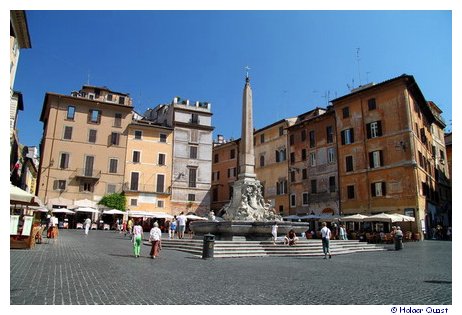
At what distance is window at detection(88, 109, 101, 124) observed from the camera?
123ft

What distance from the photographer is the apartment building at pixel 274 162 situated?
39.7m

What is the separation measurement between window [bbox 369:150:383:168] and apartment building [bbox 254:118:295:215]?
10.7 metres

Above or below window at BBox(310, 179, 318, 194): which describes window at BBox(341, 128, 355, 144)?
above

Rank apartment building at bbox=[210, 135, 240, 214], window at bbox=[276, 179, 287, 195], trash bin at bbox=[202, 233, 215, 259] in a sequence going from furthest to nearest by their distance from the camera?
apartment building at bbox=[210, 135, 240, 214], window at bbox=[276, 179, 287, 195], trash bin at bbox=[202, 233, 215, 259]

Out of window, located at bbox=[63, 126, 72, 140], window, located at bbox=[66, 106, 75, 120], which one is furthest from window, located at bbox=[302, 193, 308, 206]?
window, located at bbox=[66, 106, 75, 120]

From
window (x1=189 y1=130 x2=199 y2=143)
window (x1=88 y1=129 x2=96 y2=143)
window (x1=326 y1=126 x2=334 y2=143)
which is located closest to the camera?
window (x1=326 y1=126 x2=334 y2=143)

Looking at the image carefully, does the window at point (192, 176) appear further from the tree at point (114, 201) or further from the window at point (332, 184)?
the window at point (332, 184)

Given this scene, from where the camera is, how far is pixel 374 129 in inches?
1211

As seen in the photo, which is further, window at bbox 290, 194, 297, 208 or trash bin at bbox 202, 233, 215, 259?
window at bbox 290, 194, 297, 208

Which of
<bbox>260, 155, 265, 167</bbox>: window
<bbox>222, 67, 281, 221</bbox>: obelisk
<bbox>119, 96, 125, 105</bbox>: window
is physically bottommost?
<bbox>222, 67, 281, 221</bbox>: obelisk

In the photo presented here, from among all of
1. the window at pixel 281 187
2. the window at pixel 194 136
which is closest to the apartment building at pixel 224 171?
the window at pixel 194 136

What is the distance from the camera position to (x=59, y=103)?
36281mm

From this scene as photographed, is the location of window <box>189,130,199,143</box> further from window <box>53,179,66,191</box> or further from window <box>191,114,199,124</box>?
window <box>53,179,66,191</box>
